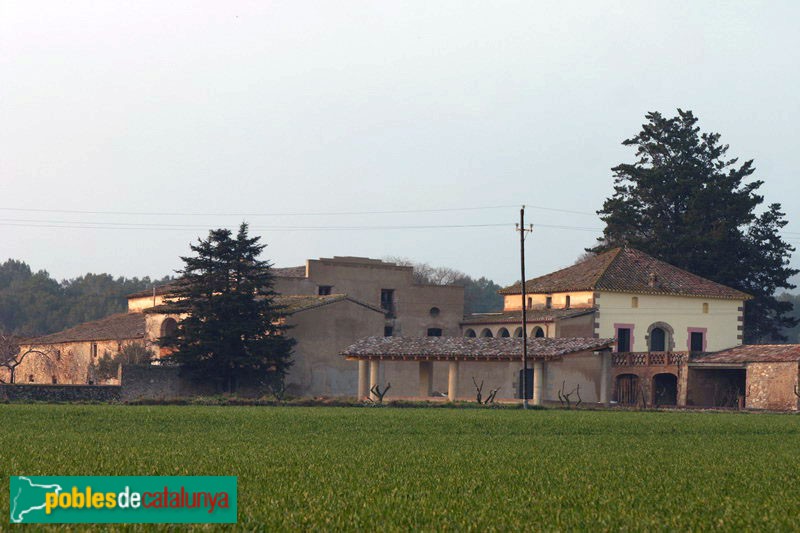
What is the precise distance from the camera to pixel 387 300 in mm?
79438

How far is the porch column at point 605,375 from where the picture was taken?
60812 mm

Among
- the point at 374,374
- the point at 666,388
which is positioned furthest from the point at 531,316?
the point at 374,374

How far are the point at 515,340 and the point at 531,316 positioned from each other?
1178cm

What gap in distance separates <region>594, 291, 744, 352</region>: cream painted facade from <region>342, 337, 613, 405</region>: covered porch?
7.70 meters

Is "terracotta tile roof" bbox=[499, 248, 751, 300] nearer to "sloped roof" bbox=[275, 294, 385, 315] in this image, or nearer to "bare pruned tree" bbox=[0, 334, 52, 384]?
"sloped roof" bbox=[275, 294, 385, 315]

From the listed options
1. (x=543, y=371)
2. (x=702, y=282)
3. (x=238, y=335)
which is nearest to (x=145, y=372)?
(x=238, y=335)

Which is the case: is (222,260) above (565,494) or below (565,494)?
above

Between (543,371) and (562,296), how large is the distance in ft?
54.0

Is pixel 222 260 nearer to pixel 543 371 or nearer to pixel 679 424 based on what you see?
pixel 543 371

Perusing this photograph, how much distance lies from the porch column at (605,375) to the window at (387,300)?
20947mm

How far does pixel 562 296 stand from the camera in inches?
3012

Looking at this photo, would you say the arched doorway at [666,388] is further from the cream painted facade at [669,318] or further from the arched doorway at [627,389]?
the cream painted facade at [669,318]

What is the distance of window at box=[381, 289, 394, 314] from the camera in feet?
260

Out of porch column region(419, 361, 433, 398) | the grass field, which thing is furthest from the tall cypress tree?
the grass field
